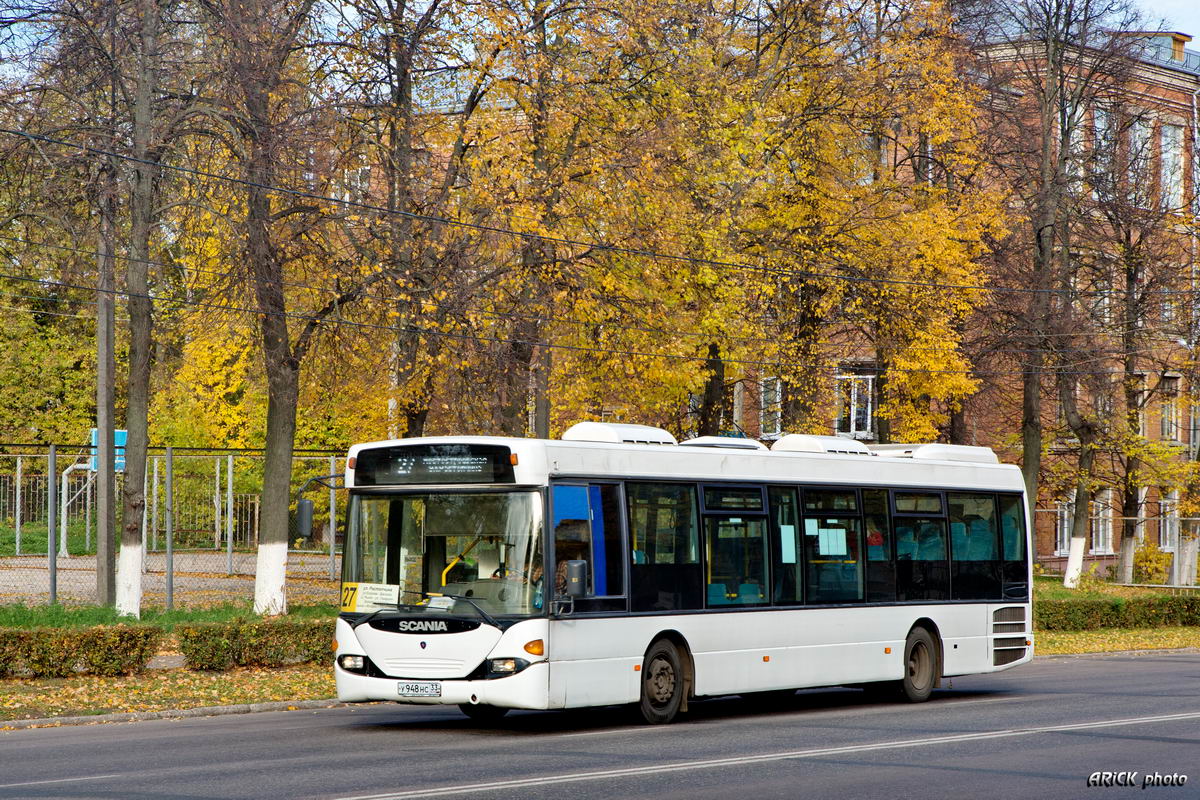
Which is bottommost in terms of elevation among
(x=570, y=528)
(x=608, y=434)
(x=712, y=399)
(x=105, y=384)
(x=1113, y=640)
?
(x=1113, y=640)

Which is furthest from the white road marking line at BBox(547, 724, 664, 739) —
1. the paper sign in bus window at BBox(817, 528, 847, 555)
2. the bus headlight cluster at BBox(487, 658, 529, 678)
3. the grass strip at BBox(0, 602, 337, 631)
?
the grass strip at BBox(0, 602, 337, 631)

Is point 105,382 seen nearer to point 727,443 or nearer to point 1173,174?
point 727,443

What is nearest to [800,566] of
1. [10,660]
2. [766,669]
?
[766,669]

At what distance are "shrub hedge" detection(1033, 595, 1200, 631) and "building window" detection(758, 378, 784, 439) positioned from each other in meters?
7.04

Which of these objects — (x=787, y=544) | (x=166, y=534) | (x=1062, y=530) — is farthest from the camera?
(x=1062, y=530)

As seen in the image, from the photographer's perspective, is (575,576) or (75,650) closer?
(575,576)

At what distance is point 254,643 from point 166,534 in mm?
11712

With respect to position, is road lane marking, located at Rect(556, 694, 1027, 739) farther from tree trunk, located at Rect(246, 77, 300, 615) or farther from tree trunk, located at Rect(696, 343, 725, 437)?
tree trunk, located at Rect(696, 343, 725, 437)

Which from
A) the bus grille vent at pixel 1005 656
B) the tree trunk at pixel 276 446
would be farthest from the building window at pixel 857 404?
the bus grille vent at pixel 1005 656

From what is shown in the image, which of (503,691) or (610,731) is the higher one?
(503,691)

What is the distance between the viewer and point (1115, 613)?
117 ft

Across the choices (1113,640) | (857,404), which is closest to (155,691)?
(1113,640)

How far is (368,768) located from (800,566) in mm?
6974

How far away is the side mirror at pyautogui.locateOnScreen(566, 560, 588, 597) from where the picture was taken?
14.3 meters
